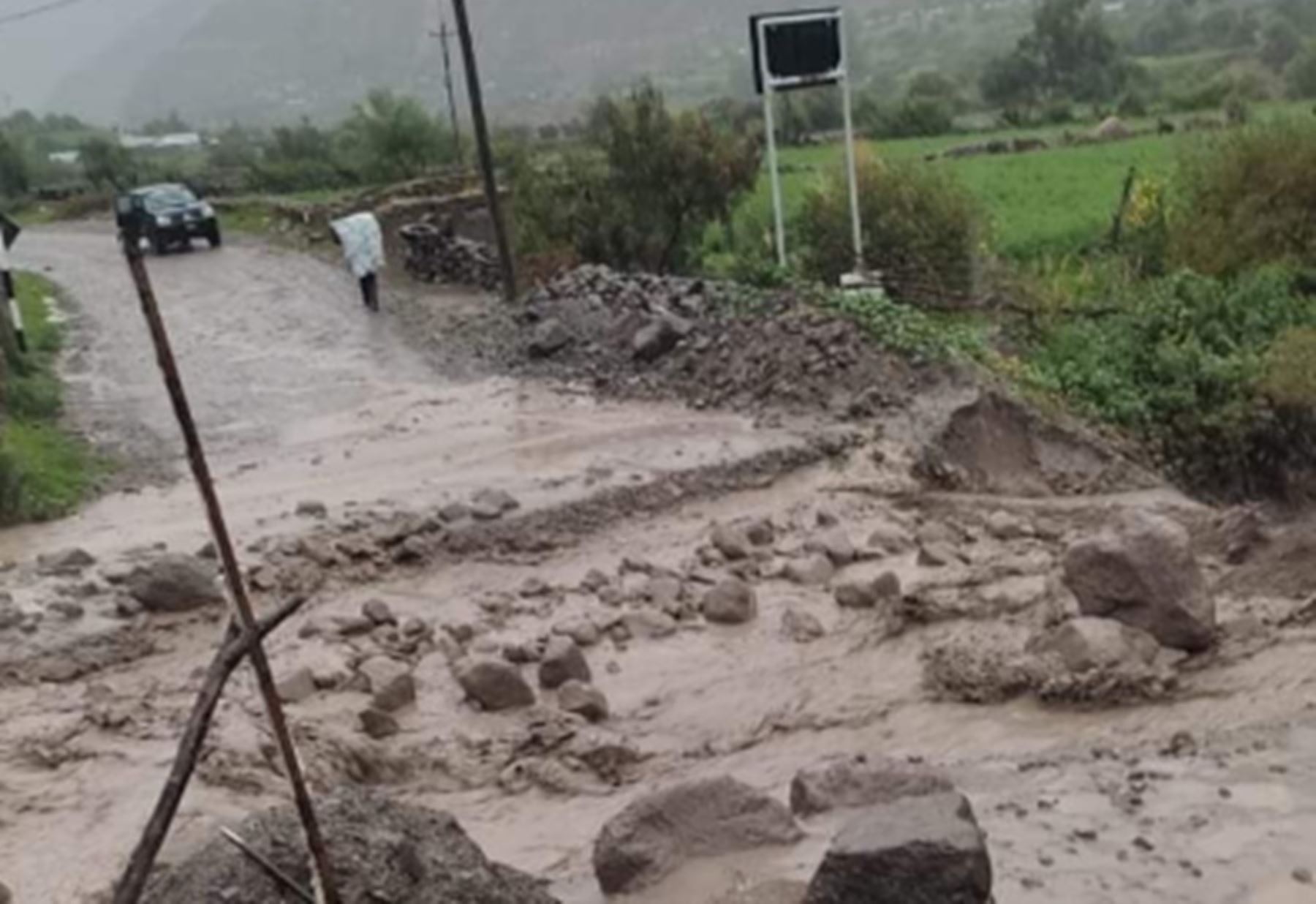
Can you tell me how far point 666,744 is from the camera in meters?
9.75

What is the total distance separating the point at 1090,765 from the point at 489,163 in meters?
16.6

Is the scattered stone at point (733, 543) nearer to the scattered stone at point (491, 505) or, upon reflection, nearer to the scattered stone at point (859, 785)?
the scattered stone at point (491, 505)

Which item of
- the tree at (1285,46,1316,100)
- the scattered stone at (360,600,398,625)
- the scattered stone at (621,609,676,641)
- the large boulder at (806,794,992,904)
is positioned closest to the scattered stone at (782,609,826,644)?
the scattered stone at (621,609,676,641)

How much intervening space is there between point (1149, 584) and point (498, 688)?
12.5ft

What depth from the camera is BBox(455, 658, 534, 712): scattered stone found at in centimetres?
1015

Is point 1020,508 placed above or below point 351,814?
below

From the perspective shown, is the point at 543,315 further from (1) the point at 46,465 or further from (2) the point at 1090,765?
(2) the point at 1090,765

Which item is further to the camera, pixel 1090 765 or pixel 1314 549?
pixel 1314 549

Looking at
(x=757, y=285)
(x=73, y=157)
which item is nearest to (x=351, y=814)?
(x=757, y=285)

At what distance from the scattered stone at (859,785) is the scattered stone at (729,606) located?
3.29 m

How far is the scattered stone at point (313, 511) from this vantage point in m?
13.2

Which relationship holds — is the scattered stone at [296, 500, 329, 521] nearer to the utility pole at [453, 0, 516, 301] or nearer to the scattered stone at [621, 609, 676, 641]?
the scattered stone at [621, 609, 676, 641]

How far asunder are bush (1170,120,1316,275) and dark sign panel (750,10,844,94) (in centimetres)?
529

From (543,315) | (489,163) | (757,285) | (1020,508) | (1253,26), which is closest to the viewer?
(1020,508)
